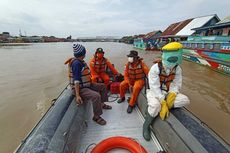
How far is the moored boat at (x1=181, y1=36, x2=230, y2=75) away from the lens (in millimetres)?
7590

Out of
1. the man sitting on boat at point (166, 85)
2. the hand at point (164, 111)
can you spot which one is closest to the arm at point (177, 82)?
the man sitting on boat at point (166, 85)

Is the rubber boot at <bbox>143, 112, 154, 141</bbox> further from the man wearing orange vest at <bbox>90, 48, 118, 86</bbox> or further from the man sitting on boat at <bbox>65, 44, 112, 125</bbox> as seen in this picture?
the man wearing orange vest at <bbox>90, 48, 118, 86</bbox>

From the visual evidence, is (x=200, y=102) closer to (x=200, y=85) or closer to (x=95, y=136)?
(x=200, y=85)

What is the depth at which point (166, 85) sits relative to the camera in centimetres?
244

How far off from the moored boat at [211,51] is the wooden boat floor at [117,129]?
252 inches

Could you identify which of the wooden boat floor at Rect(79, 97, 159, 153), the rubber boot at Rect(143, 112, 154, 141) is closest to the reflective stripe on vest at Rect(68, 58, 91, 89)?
the wooden boat floor at Rect(79, 97, 159, 153)

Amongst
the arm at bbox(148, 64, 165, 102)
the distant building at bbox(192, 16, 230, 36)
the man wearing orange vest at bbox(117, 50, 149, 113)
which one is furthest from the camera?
the distant building at bbox(192, 16, 230, 36)

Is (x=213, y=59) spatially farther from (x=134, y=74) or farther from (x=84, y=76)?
(x=84, y=76)

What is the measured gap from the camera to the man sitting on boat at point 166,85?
2129mm

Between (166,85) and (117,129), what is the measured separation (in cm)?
99

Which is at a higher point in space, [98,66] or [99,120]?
[98,66]

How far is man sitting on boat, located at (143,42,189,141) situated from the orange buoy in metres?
0.37

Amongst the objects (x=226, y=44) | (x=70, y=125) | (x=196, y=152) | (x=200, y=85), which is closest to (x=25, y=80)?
(x=70, y=125)

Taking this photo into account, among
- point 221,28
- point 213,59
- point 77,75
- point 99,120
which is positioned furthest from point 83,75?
point 221,28
